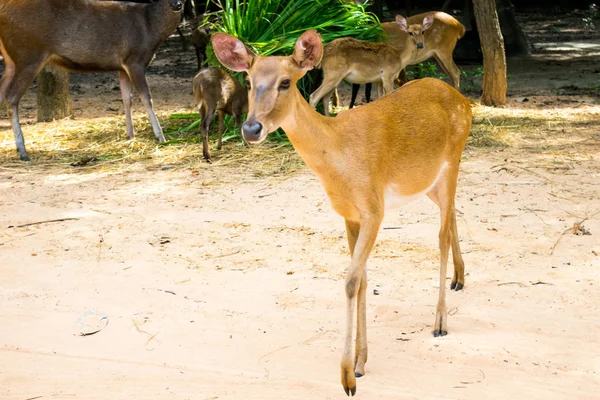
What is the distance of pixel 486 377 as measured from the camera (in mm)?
4199

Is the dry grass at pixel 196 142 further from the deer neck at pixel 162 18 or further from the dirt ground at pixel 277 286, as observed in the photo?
the deer neck at pixel 162 18

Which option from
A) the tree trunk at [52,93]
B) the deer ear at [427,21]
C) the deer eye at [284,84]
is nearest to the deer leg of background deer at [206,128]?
the tree trunk at [52,93]

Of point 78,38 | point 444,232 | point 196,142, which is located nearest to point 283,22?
point 196,142

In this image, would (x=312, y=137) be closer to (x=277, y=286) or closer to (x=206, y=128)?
(x=277, y=286)

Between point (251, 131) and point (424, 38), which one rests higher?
point (251, 131)

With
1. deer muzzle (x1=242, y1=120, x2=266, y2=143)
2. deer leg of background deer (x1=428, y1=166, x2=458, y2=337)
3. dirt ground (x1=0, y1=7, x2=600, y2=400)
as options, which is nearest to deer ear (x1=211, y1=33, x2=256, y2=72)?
deer muzzle (x1=242, y1=120, x2=266, y2=143)

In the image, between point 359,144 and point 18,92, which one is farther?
point 18,92

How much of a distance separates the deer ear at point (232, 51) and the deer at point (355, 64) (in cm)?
517

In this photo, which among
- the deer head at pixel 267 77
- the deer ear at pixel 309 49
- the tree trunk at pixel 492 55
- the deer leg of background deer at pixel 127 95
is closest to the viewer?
the deer head at pixel 267 77

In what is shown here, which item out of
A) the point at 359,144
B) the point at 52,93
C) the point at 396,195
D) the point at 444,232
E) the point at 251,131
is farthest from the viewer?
the point at 52,93

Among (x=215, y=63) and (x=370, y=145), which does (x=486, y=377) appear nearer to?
(x=370, y=145)

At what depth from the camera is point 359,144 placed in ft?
14.3

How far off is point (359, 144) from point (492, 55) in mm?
7330

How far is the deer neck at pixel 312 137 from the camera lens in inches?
164
